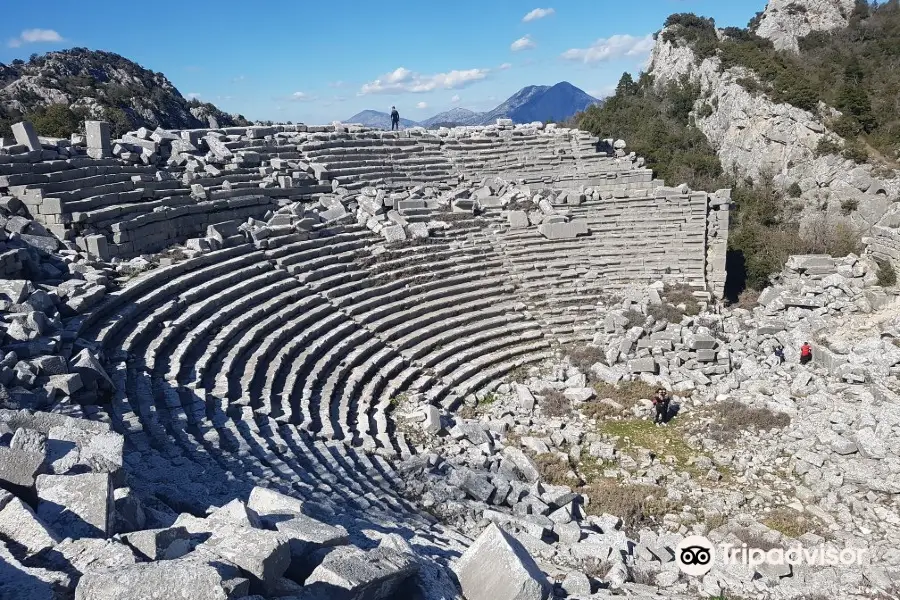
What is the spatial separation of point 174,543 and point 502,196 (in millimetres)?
15513

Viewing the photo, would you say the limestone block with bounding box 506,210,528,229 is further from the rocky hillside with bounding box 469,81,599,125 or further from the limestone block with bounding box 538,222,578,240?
the rocky hillside with bounding box 469,81,599,125

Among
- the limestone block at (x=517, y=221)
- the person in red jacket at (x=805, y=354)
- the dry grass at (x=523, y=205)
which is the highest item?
the dry grass at (x=523, y=205)

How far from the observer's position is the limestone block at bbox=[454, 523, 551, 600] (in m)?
4.75

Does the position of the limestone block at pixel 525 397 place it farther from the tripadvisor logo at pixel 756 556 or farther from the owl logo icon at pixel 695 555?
the tripadvisor logo at pixel 756 556

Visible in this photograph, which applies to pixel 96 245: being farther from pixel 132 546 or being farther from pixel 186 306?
pixel 132 546

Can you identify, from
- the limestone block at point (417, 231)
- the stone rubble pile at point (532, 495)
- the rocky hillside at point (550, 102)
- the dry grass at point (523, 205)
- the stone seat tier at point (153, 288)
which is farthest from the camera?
the rocky hillside at point (550, 102)

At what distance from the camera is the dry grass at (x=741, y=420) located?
1048cm

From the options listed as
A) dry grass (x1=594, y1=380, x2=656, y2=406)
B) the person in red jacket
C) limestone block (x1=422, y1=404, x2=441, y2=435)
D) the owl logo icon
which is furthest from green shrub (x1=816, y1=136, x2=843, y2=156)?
limestone block (x1=422, y1=404, x2=441, y2=435)

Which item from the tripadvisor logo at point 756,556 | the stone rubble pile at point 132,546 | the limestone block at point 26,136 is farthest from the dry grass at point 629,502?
the limestone block at point 26,136

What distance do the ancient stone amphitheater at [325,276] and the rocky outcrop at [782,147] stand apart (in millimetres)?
8356

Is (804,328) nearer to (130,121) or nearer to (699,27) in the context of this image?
(699,27)

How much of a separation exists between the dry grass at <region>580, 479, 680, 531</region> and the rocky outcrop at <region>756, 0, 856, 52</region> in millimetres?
33576

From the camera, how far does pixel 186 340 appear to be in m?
9.73

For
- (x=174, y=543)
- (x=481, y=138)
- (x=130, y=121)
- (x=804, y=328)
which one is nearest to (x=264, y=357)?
(x=174, y=543)
